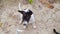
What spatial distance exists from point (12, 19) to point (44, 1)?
2.47 feet

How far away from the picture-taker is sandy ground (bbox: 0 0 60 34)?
2434mm

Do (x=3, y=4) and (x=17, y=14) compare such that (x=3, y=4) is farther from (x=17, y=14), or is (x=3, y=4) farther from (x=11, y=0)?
(x=17, y=14)

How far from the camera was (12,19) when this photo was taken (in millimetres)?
2633

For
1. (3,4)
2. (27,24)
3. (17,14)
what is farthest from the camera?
(3,4)

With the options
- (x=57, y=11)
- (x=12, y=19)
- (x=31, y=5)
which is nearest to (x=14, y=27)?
(x=12, y=19)

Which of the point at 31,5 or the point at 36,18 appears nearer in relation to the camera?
the point at 36,18

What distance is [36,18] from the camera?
2.63 metres

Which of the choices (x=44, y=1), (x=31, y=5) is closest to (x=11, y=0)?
(x=31, y=5)

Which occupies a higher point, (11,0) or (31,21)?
(11,0)

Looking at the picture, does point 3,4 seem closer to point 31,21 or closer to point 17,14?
point 17,14

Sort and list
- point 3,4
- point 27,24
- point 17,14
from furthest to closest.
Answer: point 3,4 → point 17,14 → point 27,24

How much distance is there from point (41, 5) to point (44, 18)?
1.22 ft

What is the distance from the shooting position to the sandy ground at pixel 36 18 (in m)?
2.43

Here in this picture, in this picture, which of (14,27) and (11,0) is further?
(11,0)
